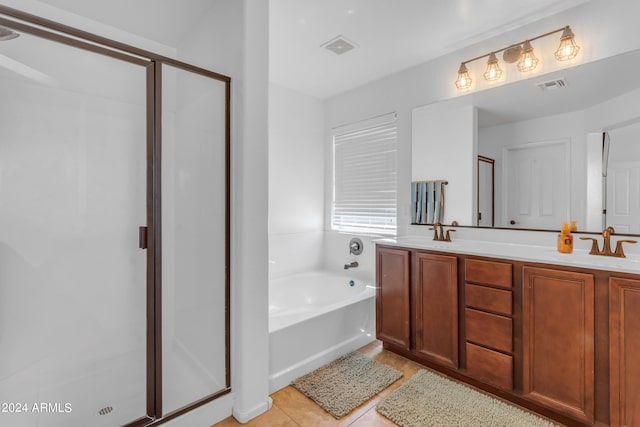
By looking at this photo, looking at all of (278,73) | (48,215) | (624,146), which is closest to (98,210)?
(48,215)

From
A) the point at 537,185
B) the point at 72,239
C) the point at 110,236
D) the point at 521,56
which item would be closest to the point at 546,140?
the point at 537,185

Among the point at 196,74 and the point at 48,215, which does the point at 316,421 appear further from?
the point at 196,74

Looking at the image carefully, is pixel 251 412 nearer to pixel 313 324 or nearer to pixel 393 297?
pixel 313 324

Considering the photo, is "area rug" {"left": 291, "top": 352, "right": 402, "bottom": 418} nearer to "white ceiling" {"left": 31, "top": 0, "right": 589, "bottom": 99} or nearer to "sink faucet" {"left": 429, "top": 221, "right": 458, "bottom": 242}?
"sink faucet" {"left": 429, "top": 221, "right": 458, "bottom": 242}

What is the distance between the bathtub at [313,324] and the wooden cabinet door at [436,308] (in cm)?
49

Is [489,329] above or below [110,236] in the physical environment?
below

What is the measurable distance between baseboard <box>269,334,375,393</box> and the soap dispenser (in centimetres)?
156

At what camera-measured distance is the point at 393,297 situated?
244cm

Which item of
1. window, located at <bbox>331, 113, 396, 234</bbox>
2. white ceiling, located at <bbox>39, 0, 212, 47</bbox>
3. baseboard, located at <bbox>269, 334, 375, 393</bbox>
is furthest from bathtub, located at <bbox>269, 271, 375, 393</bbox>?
white ceiling, located at <bbox>39, 0, 212, 47</bbox>

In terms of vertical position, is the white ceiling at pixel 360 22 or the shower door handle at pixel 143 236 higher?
the white ceiling at pixel 360 22

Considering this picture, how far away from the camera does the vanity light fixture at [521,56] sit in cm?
200

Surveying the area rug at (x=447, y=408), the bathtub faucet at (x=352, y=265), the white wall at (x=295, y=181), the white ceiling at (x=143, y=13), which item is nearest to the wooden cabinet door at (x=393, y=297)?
the area rug at (x=447, y=408)

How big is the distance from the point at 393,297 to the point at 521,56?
1.98 m

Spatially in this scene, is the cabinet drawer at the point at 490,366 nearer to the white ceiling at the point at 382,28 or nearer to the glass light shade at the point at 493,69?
the glass light shade at the point at 493,69
